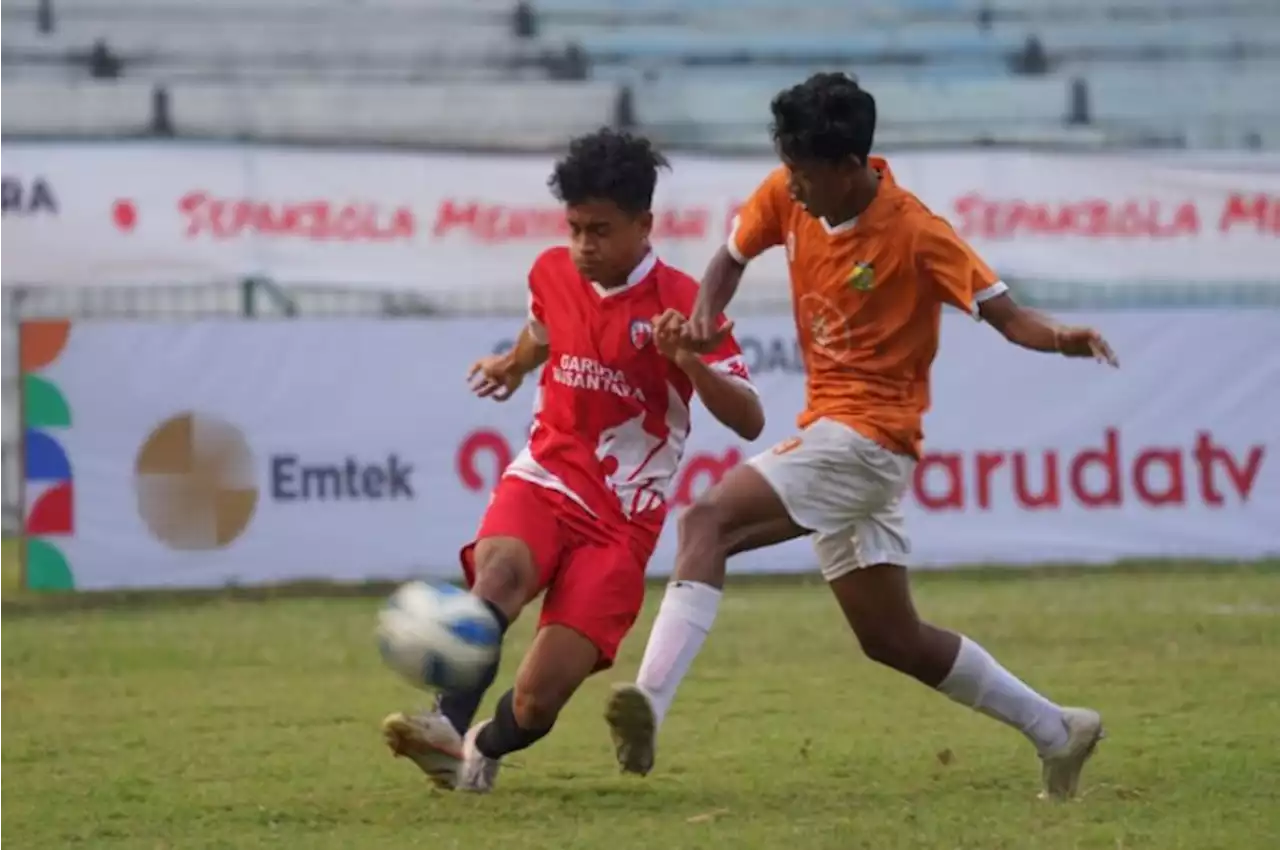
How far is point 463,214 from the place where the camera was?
16969mm

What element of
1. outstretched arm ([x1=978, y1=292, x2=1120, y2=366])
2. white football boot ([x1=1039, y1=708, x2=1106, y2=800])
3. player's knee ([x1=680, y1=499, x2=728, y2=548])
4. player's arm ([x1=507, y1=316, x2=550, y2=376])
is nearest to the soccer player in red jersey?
player's arm ([x1=507, y1=316, x2=550, y2=376])

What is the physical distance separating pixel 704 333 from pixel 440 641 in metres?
1.02

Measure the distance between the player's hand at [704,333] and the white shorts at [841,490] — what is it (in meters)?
0.41

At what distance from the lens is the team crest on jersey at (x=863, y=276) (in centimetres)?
625

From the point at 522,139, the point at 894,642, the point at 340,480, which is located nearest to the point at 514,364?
the point at 894,642

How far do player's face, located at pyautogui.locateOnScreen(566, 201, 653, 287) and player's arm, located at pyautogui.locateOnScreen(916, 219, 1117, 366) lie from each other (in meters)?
0.76

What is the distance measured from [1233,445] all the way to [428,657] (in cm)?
941

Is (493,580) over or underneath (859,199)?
underneath

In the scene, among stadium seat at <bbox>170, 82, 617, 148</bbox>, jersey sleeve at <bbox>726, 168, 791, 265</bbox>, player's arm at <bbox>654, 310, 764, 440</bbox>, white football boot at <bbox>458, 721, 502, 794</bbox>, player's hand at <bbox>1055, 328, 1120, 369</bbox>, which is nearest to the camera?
player's hand at <bbox>1055, 328, 1120, 369</bbox>

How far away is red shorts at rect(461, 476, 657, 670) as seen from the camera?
625 centimetres

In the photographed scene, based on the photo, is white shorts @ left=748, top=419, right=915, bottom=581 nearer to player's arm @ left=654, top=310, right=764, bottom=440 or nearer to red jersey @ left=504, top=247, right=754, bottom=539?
player's arm @ left=654, top=310, right=764, bottom=440

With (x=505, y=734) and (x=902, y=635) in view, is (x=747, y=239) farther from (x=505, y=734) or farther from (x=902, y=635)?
(x=505, y=734)

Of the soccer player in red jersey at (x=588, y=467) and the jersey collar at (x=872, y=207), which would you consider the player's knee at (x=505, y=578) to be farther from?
the jersey collar at (x=872, y=207)

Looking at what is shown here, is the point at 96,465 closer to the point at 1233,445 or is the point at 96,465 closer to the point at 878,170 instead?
the point at 1233,445
